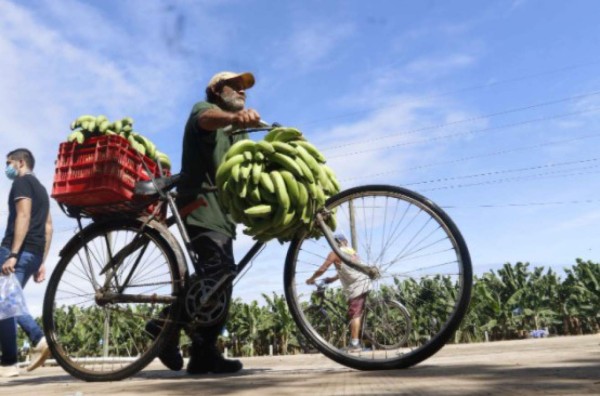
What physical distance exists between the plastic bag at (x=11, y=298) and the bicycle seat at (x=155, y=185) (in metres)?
2.09

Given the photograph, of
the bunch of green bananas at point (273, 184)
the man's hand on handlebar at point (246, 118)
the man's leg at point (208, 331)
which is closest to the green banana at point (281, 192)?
the bunch of green bananas at point (273, 184)

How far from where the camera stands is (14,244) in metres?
4.83

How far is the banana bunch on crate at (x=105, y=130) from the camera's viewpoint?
3488 millimetres

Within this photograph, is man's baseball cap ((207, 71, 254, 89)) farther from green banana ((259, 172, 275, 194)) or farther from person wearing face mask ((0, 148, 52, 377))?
person wearing face mask ((0, 148, 52, 377))

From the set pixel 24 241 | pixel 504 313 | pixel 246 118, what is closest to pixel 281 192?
pixel 246 118

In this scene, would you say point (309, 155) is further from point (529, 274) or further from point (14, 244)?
point (529, 274)

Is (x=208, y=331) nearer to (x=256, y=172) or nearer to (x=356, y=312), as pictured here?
(x=356, y=312)

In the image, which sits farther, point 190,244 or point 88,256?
point 88,256

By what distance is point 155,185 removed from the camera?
137 inches

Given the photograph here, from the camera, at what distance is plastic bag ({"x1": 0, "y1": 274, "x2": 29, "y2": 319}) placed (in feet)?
15.5

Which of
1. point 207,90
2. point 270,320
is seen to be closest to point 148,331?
point 207,90

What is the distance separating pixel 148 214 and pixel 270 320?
435 inches

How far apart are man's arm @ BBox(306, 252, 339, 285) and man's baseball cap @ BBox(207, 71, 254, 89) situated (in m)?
1.30

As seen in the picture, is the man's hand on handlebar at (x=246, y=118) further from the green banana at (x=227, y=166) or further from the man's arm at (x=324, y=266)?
the man's arm at (x=324, y=266)
